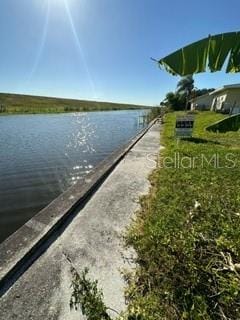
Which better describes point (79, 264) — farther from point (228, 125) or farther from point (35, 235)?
point (228, 125)

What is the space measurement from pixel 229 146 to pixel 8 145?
12.4 metres

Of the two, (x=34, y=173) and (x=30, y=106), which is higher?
(x=34, y=173)

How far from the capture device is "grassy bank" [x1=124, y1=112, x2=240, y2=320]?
2.35 meters

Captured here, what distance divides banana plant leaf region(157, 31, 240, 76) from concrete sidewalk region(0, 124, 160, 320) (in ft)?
9.12

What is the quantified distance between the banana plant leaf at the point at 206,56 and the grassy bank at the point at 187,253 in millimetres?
2472

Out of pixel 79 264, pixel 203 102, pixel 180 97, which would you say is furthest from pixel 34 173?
pixel 180 97

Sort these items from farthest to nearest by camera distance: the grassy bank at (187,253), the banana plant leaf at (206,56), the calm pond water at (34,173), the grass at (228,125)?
the calm pond water at (34,173), the grass at (228,125), the banana plant leaf at (206,56), the grassy bank at (187,253)

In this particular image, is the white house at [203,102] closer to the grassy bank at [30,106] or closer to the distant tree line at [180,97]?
the distant tree line at [180,97]

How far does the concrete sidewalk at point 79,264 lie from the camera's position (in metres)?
2.42

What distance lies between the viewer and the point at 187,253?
2912 millimetres

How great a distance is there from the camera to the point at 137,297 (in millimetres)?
2490

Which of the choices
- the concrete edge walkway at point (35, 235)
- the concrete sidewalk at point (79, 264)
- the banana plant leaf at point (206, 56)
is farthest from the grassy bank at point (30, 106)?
the banana plant leaf at point (206, 56)

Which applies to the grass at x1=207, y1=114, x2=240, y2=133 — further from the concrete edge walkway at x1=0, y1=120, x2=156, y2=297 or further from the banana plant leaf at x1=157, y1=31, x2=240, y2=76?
the concrete edge walkway at x1=0, y1=120, x2=156, y2=297

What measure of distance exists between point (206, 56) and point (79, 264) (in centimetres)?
383
